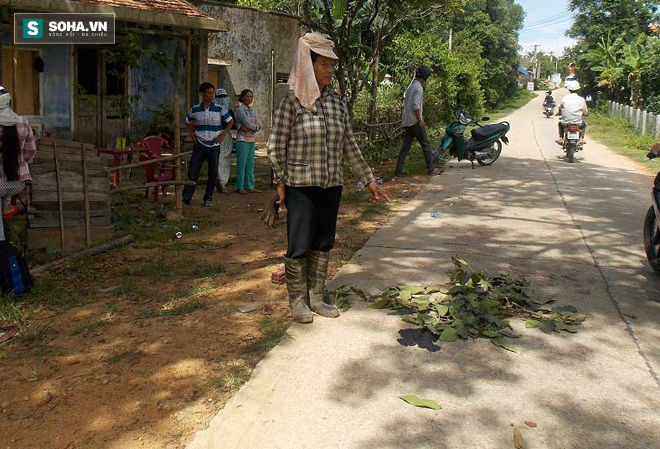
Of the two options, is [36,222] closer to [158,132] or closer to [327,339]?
[327,339]

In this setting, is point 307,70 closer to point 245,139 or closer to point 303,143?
point 303,143

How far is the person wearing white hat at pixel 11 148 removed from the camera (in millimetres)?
5074

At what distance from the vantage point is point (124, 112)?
10.4 metres

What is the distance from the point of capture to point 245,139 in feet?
31.4

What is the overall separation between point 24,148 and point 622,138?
20566 millimetres

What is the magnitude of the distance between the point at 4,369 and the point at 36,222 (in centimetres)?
252

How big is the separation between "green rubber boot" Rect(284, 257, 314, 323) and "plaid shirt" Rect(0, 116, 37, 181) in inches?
96.7

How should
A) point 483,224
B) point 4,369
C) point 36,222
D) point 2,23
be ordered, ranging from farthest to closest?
point 2,23 < point 483,224 < point 36,222 < point 4,369

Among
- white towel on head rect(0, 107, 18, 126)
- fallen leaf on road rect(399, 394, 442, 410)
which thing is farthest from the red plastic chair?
fallen leaf on road rect(399, 394, 442, 410)

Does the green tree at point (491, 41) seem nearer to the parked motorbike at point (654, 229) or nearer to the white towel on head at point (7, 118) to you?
the parked motorbike at point (654, 229)

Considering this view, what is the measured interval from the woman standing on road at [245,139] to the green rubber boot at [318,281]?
525cm

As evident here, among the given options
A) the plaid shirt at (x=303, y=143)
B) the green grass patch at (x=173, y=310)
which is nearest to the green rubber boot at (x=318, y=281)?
the plaid shirt at (x=303, y=143)

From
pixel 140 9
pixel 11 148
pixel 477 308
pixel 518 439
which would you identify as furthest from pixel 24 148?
pixel 140 9

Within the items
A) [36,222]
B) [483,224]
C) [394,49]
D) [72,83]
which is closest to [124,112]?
[72,83]
